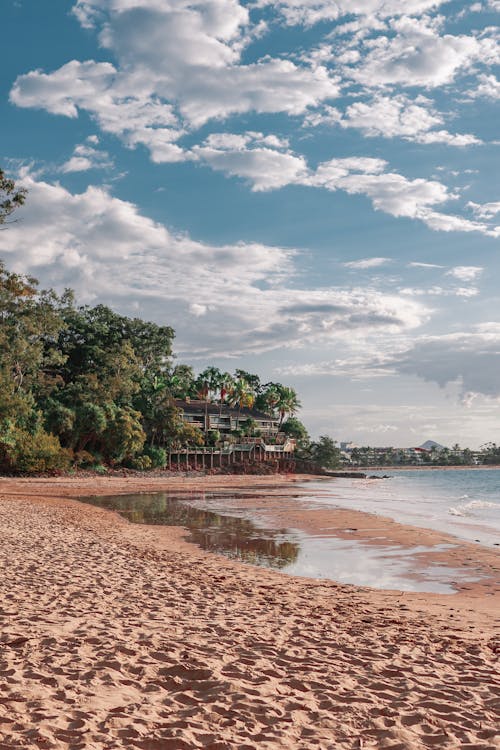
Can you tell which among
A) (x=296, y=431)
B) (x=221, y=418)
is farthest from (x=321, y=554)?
(x=296, y=431)

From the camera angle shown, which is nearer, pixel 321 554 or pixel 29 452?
pixel 321 554

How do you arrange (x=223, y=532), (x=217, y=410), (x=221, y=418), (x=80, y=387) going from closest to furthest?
(x=223, y=532)
(x=80, y=387)
(x=221, y=418)
(x=217, y=410)

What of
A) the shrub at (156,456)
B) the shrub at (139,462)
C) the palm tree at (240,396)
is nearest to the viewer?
the shrub at (139,462)

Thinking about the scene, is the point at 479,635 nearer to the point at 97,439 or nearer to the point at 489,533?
the point at 489,533

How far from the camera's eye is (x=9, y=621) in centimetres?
743

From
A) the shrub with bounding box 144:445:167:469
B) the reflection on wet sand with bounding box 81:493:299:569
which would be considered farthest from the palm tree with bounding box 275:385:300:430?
the reflection on wet sand with bounding box 81:493:299:569

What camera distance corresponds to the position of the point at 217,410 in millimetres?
102812

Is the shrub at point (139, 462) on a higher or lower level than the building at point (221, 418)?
lower

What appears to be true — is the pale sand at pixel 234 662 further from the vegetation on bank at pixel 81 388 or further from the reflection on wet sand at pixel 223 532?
the vegetation on bank at pixel 81 388

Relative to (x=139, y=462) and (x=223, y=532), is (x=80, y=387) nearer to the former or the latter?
(x=139, y=462)

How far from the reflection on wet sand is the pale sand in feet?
12.9

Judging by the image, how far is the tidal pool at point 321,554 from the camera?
43.6ft

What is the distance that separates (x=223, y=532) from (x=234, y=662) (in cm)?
1515

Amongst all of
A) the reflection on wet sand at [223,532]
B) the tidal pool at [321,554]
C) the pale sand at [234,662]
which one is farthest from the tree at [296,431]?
the pale sand at [234,662]
